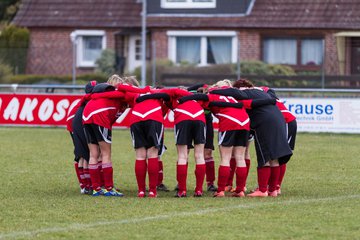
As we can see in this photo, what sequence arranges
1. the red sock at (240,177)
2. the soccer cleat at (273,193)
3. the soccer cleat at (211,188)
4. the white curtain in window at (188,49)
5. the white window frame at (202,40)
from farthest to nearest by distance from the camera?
the white curtain in window at (188,49) → the white window frame at (202,40) → the soccer cleat at (211,188) → the soccer cleat at (273,193) → the red sock at (240,177)

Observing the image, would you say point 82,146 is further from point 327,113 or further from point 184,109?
point 327,113

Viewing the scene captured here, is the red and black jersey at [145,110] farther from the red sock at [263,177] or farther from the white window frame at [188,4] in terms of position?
the white window frame at [188,4]

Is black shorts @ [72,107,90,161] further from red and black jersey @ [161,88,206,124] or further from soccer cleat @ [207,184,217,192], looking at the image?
soccer cleat @ [207,184,217,192]

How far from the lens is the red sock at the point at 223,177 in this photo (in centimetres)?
1488

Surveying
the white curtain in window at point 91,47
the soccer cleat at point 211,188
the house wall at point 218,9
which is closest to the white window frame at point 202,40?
the house wall at point 218,9

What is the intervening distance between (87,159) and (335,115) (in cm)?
1190

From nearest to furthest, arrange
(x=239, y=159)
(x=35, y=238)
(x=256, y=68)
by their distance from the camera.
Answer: (x=35, y=238), (x=239, y=159), (x=256, y=68)

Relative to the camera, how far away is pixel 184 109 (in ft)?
48.7

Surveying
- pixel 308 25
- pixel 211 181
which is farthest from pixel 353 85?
pixel 211 181

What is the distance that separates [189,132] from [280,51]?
2810 centimetres

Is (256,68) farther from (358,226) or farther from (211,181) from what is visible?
(358,226)

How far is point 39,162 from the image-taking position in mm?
20219

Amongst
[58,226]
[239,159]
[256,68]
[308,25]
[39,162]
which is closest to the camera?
[58,226]

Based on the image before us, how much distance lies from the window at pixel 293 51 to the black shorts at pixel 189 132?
27.3m
